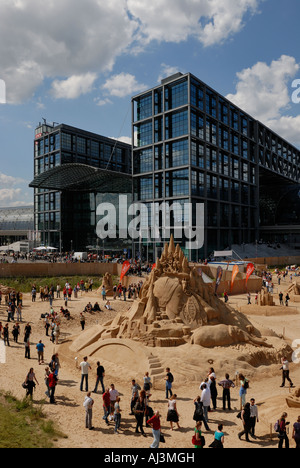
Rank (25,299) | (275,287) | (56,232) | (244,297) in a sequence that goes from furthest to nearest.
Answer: (56,232) < (275,287) < (244,297) < (25,299)

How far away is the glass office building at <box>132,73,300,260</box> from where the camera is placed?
215 ft

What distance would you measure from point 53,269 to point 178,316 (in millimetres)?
31740

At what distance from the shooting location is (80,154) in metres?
92.2

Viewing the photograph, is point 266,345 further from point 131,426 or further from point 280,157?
point 280,157

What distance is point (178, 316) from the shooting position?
67.3ft

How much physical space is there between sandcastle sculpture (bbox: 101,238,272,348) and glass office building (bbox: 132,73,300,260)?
139ft

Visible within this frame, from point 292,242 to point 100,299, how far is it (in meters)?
69.1

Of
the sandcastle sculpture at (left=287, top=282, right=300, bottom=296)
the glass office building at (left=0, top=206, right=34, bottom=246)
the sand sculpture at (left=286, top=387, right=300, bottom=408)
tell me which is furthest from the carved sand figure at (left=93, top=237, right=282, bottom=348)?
the glass office building at (left=0, top=206, right=34, bottom=246)

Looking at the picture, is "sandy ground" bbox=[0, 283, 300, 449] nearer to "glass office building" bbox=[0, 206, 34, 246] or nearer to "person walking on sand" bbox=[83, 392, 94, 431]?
"person walking on sand" bbox=[83, 392, 94, 431]

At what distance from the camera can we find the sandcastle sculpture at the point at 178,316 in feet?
62.9

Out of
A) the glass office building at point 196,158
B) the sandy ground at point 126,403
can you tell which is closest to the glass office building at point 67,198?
the glass office building at point 196,158

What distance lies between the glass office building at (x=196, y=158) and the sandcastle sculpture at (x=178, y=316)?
42365 millimetres
